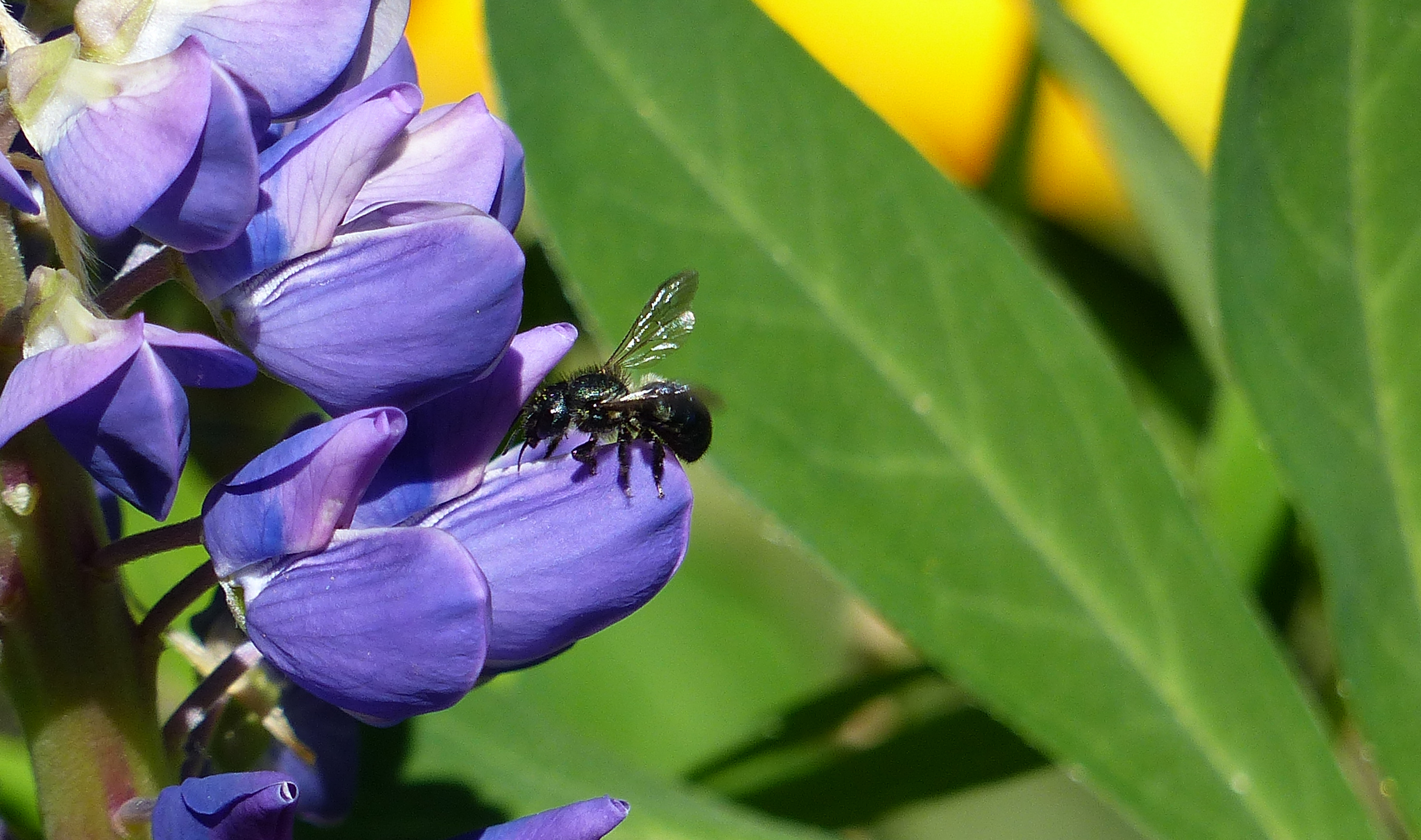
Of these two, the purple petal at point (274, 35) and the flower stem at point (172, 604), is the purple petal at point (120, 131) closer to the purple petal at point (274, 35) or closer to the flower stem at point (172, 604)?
the purple petal at point (274, 35)

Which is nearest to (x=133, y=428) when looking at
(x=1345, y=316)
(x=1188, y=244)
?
(x=1345, y=316)

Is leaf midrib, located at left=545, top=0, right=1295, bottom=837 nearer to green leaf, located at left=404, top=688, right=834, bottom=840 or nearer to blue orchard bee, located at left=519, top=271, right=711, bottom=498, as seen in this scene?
blue orchard bee, located at left=519, top=271, right=711, bottom=498

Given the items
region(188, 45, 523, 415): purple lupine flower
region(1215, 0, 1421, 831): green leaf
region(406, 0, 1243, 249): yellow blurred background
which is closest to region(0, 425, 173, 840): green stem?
region(188, 45, 523, 415): purple lupine flower

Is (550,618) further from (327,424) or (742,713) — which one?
(742,713)

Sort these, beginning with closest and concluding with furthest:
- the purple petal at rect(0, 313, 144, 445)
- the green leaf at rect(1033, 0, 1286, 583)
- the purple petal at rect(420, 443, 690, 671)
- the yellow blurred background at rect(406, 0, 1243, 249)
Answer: the purple petal at rect(0, 313, 144, 445), the purple petal at rect(420, 443, 690, 671), the green leaf at rect(1033, 0, 1286, 583), the yellow blurred background at rect(406, 0, 1243, 249)

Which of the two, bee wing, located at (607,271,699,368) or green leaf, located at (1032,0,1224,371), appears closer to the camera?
bee wing, located at (607,271,699,368)

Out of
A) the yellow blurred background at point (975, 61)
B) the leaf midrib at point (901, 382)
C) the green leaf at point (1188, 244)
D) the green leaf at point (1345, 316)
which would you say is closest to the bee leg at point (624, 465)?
the leaf midrib at point (901, 382)
